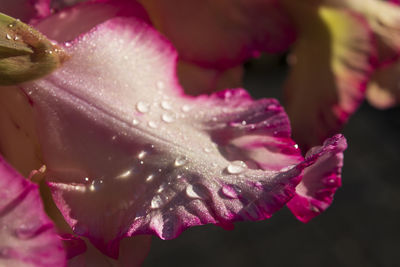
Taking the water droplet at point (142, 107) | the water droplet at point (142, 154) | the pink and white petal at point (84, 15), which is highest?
the pink and white petal at point (84, 15)

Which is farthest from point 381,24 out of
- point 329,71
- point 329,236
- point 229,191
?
point 329,236

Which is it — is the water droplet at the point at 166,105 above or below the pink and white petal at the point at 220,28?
above

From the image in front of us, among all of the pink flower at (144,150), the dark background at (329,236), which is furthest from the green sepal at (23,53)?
the dark background at (329,236)

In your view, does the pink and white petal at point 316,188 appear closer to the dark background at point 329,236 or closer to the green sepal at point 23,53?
the green sepal at point 23,53

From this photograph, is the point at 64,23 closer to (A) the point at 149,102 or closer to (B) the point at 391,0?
(A) the point at 149,102

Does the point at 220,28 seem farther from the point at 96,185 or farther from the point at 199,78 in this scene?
the point at 96,185

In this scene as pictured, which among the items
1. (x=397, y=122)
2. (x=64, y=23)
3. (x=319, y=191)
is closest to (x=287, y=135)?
(x=319, y=191)

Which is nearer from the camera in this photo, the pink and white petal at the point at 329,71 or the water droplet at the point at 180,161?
the water droplet at the point at 180,161

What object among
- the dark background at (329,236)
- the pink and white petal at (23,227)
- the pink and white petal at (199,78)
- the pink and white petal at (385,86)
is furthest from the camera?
the dark background at (329,236)

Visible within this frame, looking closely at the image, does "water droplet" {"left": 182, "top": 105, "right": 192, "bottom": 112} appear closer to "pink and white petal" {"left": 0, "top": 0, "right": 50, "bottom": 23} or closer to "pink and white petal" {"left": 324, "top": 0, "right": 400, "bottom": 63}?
"pink and white petal" {"left": 0, "top": 0, "right": 50, "bottom": 23}
